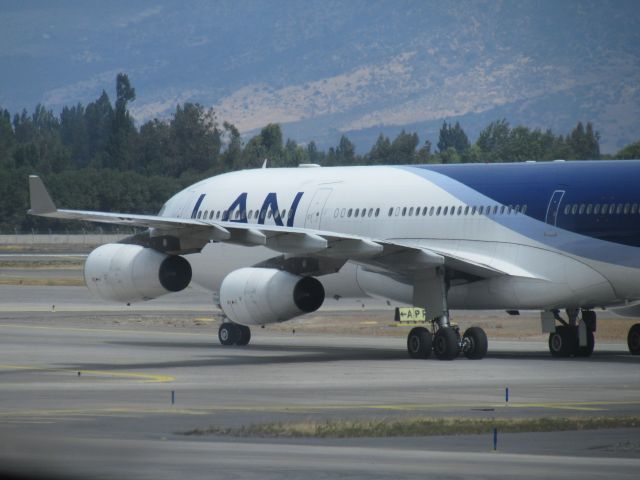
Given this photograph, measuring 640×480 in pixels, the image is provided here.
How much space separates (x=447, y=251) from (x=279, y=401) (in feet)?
35.9

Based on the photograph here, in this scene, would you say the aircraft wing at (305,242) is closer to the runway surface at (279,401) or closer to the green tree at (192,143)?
the runway surface at (279,401)

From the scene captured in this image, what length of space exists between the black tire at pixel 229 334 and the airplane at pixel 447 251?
4454mm

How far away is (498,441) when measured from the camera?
1981 centimetres

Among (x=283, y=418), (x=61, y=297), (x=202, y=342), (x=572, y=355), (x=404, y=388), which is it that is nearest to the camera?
(x=283, y=418)

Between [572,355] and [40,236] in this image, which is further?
[40,236]

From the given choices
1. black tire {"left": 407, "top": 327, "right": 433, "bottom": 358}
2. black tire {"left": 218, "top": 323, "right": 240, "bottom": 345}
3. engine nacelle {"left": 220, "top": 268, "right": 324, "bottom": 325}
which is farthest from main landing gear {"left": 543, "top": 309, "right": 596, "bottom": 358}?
black tire {"left": 218, "top": 323, "right": 240, "bottom": 345}

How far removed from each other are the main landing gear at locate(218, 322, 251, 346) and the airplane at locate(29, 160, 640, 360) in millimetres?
4354

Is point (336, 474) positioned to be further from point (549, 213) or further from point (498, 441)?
point (549, 213)

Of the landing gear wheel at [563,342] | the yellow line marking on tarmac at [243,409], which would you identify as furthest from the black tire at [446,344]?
the yellow line marking on tarmac at [243,409]

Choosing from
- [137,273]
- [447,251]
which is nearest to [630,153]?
[447,251]

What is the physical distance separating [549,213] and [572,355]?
3.95 meters

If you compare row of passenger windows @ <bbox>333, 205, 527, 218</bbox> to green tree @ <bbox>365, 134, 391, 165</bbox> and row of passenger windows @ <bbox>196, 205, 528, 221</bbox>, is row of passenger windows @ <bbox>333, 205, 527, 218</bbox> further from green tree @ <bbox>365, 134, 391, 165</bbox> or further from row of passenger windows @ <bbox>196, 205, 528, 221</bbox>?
green tree @ <bbox>365, 134, 391, 165</bbox>

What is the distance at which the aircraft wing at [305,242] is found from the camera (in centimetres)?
3247

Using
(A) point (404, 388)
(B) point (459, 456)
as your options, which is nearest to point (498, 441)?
(B) point (459, 456)
